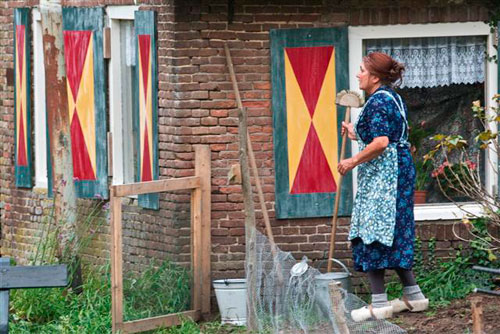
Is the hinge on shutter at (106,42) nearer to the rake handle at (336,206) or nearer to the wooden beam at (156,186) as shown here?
the wooden beam at (156,186)

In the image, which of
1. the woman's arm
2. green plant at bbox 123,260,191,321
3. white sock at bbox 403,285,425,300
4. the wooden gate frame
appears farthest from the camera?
green plant at bbox 123,260,191,321

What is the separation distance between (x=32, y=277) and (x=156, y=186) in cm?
217

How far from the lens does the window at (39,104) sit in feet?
44.9

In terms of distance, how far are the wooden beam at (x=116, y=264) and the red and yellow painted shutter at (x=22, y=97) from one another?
4150 mm

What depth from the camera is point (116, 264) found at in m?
9.92

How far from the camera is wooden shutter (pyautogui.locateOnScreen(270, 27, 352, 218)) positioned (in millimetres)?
11188

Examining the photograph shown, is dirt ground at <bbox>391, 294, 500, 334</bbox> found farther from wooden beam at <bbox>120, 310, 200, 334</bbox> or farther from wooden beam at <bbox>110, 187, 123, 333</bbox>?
wooden beam at <bbox>110, 187, 123, 333</bbox>

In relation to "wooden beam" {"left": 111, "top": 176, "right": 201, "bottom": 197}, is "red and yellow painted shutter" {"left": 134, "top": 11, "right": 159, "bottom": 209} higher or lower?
higher

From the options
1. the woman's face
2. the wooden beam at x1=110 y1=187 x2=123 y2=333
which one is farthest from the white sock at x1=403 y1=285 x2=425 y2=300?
the wooden beam at x1=110 y1=187 x2=123 y2=333

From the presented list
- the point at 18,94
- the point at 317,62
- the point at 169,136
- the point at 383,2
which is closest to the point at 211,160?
the point at 169,136

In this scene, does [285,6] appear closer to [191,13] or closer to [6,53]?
[191,13]

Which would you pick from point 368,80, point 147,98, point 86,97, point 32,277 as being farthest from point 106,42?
point 32,277

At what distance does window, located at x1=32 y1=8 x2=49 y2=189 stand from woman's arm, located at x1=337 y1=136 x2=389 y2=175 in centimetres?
508

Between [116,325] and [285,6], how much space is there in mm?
3092
